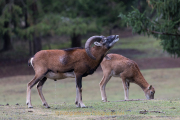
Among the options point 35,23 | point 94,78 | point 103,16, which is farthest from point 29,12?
point 94,78

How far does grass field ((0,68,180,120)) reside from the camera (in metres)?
9.49

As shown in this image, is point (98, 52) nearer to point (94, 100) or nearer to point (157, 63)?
point (94, 100)

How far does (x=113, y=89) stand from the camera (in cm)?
Answer: 2438

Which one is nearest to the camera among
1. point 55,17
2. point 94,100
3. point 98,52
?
point 98,52

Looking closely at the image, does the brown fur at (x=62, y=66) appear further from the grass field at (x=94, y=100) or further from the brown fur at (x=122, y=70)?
the brown fur at (x=122, y=70)

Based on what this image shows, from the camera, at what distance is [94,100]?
19453 mm

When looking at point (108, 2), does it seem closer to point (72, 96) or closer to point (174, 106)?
point (72, 96)

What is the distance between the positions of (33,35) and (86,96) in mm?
13994

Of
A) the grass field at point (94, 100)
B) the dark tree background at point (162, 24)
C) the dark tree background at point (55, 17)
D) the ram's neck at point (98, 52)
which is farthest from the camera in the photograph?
the dark tree background at point (55, 17)

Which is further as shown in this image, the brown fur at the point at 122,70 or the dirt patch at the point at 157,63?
the dirt patch at the point at 157,63

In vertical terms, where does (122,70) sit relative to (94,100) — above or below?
above

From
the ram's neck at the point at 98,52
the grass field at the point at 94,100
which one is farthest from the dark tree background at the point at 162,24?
the ram's neck at the point at 98,52

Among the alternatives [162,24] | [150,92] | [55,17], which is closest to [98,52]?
[150,92]

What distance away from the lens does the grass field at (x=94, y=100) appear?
9.49m
